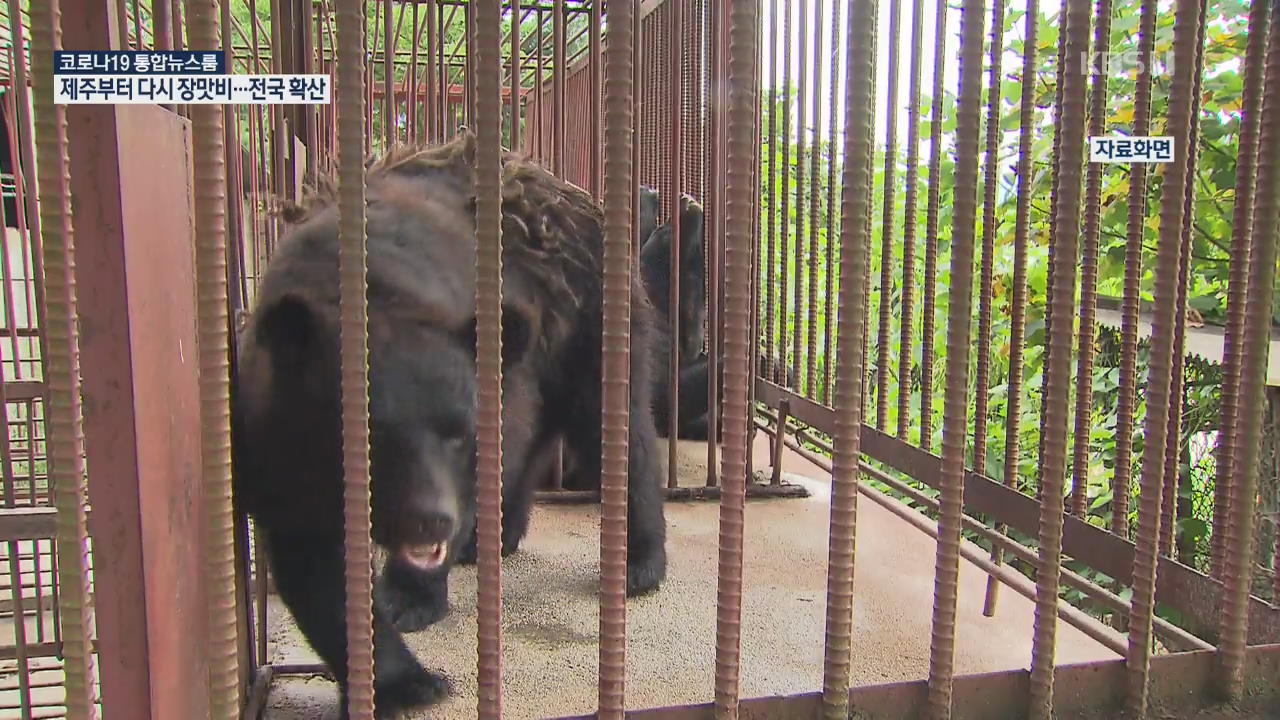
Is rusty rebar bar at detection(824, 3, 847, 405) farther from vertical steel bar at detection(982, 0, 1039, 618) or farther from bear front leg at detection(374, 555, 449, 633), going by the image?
bear front leg at detection(374, 555, 449, 633)

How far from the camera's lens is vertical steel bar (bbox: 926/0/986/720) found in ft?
4.27

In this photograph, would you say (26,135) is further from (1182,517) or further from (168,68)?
(1182,517)

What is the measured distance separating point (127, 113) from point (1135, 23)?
2680 mm

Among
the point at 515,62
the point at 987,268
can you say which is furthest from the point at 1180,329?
the point at 515,62

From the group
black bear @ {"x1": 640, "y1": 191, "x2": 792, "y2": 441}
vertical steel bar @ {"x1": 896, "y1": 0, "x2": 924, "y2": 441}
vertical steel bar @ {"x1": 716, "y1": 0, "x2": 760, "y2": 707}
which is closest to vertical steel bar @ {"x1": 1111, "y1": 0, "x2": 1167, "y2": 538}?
vertical steel bar @ {"x1": 896, "y1": 0, "x2": 924, "y2": 441}

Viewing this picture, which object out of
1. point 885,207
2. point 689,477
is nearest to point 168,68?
point 885,207

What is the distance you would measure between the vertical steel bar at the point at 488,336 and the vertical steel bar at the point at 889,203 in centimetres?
173

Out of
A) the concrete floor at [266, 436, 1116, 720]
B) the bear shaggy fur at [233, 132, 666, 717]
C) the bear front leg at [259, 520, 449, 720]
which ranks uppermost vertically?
the bear shaggy fur at [233, 132, 666, 717]

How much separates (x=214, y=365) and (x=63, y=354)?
15 centimetres

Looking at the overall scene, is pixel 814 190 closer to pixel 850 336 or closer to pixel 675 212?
pixel 675 212

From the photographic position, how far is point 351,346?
3.51ft
